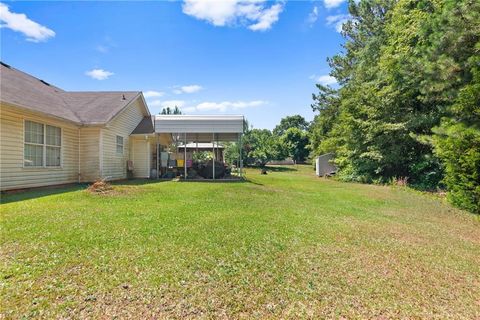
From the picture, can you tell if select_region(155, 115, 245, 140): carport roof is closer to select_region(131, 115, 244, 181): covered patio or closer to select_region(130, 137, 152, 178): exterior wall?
select_region(131, 115, 244, 181): covered patio

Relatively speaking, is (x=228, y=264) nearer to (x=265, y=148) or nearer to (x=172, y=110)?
(x=265, y=148)

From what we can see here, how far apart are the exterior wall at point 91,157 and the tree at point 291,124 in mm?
69812

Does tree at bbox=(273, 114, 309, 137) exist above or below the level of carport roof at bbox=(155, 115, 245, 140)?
above

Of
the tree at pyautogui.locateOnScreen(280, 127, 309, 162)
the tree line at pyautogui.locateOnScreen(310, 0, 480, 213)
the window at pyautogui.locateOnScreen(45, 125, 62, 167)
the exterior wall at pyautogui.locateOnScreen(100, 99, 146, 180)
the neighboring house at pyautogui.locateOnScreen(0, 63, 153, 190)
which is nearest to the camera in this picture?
the tree line at pyautogui.locateOnScreen(310, 0, 480, 213)

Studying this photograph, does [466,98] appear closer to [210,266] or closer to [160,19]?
[210,266]

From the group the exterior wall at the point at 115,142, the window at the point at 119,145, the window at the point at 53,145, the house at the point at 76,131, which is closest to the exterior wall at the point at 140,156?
Answer: the house at the point at 76,131

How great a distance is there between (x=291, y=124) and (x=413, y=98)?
65566 millimetres

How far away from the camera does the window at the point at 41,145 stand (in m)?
9.66

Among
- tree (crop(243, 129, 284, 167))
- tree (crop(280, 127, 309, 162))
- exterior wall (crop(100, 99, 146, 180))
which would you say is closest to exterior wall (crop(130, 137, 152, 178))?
exterior wall (crop(100, 99, 146, 180))

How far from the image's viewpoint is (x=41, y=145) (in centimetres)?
1028

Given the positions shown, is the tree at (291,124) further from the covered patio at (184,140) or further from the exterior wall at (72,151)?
the exterior wall at (72,151)

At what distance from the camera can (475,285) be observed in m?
3.51

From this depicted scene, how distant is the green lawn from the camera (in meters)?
2.78

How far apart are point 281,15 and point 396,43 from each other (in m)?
7.36
